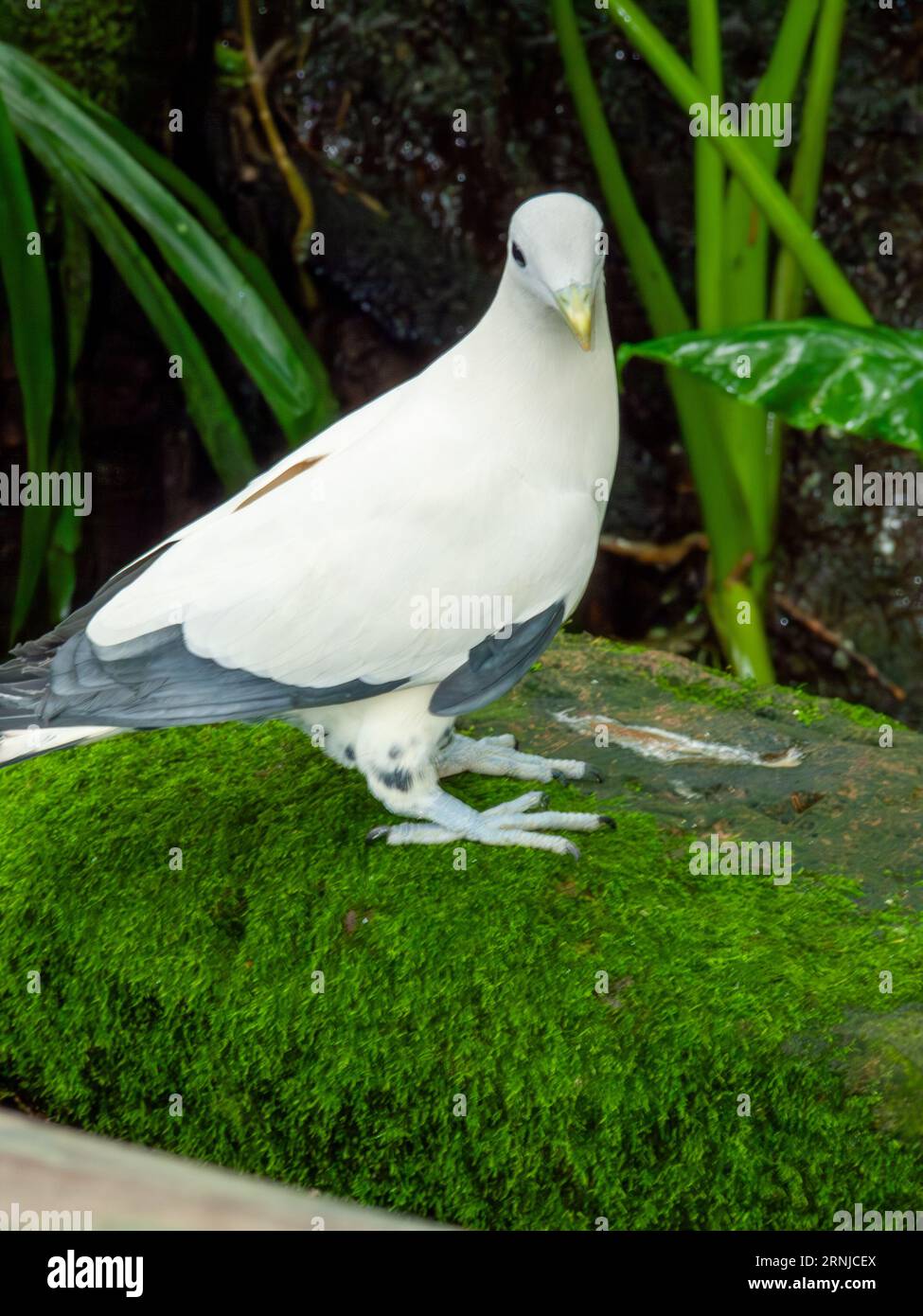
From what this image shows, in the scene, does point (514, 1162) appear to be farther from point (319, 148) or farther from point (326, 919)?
point (319, 148)

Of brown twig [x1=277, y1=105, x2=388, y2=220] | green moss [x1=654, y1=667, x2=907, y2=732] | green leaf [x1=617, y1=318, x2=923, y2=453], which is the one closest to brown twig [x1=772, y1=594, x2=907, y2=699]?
green moss [x1=654, y1=667, x2=907, y2=732]

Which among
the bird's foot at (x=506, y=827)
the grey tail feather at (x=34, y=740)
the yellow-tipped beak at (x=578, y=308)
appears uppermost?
the yellow-tipped beak at (x=578, y=308)

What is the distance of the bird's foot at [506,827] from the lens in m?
2.00

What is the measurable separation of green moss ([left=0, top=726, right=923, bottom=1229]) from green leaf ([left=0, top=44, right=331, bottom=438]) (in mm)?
1066

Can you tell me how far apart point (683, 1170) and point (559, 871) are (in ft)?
1.57

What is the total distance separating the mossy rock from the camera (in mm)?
1629

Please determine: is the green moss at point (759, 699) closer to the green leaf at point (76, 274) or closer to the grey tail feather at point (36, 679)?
the grey tail feather at point (36, 679)

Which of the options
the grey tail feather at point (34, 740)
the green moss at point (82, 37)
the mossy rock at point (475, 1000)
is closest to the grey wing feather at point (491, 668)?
the mossy rock at point (475, 1000)

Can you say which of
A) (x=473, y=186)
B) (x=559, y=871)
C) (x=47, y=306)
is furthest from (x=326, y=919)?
(x=473, y=186)

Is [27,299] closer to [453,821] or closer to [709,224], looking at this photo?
[453,821]

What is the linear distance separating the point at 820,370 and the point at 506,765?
0.83 metres

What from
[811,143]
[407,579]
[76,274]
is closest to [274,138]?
[76,274]

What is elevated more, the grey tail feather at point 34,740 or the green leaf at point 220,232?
the green leaf at point 220,232

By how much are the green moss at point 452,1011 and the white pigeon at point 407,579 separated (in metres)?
0.17
